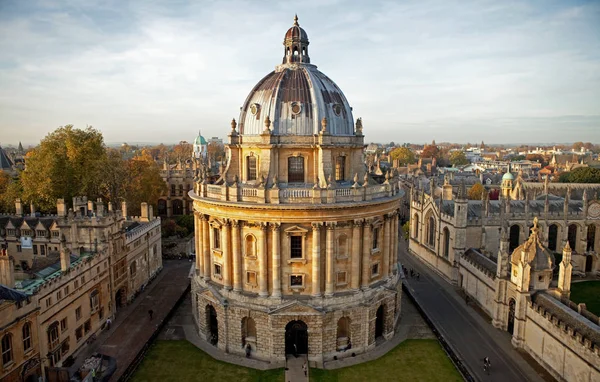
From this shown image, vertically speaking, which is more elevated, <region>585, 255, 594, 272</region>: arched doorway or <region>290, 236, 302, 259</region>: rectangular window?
<region>290, 236, 302, 259</region>: rectangular window

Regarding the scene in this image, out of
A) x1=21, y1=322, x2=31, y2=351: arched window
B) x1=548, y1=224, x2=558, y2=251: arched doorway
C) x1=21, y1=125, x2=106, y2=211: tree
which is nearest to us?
x1=21, y1=322, x2=31, y2=351: arched window

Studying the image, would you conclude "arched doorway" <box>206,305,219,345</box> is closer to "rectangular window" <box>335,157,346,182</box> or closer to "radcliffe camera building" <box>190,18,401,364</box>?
"radcliffe camera building" <box>190,18,401,364</box>

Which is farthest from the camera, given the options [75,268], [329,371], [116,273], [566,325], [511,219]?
[511,219]

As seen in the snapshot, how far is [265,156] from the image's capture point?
37.0m

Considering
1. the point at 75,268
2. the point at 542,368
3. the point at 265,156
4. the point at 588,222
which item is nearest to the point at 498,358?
the point at 542,368

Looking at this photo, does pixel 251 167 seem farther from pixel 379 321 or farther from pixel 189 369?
pixel 379 321

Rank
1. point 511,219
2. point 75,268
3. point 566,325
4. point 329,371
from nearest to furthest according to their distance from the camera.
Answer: point 566,325 < point 329,371 < point 75,268 < point 511,219

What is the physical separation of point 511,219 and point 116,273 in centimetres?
4794

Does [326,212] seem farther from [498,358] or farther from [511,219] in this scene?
[511,219]

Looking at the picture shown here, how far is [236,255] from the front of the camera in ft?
118

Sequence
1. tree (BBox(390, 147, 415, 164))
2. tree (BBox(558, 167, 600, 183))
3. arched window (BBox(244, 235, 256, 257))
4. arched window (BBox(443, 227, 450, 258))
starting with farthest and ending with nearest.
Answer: tree (BBox(390, 147, 415, 164)) → tree (BBox(558, 167, 600, 183)) → arched window (BBox(443, 227, 450, 258)) → arched window (BBox(244, 235, 256, 257))

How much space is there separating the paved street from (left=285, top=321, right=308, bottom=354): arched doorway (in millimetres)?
13248

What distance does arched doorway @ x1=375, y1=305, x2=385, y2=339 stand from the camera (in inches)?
1541

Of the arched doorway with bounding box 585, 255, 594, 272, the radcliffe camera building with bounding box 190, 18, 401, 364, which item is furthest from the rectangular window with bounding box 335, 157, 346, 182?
the arched doorway with bounding box 585, 255, 594, 272
